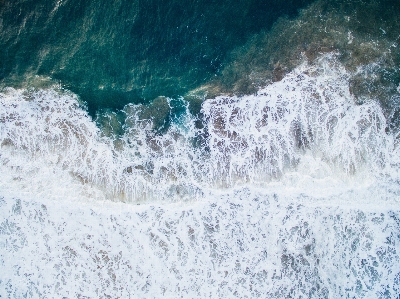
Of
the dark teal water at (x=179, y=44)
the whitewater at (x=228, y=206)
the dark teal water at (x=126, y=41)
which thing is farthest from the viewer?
the dark teal water at (x=126, y=41)

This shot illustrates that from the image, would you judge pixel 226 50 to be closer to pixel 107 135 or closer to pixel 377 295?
pixel 107 135

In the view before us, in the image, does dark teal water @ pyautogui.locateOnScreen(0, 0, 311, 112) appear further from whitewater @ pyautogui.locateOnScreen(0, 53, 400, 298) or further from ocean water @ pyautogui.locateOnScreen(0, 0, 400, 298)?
whitewater @ pyautogui.locateOnScreen(0, 53, 400, 298)

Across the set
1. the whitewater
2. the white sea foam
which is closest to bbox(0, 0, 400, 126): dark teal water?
the white sea foam

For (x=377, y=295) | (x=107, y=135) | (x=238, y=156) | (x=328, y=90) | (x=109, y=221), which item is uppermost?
(x=328, y=90)

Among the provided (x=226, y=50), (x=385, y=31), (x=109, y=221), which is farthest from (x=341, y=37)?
(x=109, y=221)

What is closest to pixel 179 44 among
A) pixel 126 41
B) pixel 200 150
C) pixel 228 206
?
pixel 126 41

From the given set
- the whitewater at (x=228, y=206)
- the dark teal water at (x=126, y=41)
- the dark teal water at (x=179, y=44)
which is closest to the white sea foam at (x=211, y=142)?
the whitewater at (x=228, y=206)

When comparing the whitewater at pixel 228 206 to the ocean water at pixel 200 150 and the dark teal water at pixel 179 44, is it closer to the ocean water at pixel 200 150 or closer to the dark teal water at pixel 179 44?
the ocean water at pixel 200 150

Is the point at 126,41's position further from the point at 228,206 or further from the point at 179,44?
the point at 228,206
